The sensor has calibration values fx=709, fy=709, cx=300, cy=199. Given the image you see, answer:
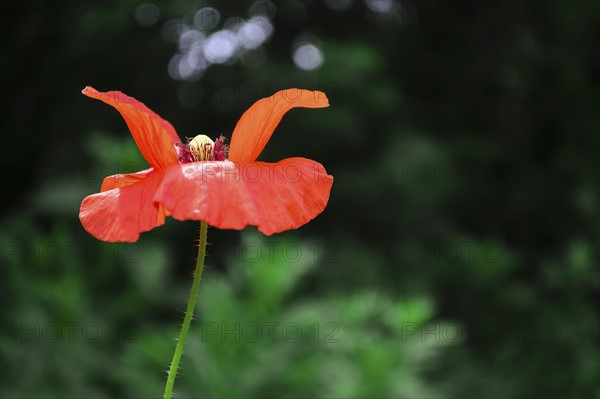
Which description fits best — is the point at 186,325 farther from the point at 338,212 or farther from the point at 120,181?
the point at 338,212

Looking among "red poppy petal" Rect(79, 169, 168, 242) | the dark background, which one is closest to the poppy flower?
"red poppy petal" Rect(79, 169, 168, 242)

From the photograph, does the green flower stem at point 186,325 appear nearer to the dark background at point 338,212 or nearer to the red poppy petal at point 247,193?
the red poppy petal at point 247,193

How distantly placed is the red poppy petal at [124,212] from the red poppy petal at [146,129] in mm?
28

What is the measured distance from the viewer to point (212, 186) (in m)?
0.76

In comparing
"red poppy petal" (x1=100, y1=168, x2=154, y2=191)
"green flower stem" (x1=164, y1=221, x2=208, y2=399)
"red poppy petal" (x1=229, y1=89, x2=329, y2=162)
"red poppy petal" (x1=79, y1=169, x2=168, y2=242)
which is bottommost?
"green flower stem" (x1=164, y1=221, x2=208, y2=399)

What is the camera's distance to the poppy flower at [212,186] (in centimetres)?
74

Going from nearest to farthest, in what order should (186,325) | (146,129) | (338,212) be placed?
(186,325) → (146,129) → (338,212)

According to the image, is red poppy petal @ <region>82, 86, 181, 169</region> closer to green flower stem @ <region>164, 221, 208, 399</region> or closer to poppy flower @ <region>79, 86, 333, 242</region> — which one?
poppy flower @ <region>79, 86, 333, 242</region>

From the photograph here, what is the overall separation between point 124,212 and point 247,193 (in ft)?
0.45

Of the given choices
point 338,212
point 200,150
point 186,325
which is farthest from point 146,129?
point 338,212

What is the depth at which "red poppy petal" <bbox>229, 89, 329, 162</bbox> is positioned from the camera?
2.82ft

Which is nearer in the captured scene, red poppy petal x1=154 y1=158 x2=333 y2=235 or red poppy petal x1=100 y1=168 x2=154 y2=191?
red poppy petal x1=154 y1=158 x2=333 y2=235

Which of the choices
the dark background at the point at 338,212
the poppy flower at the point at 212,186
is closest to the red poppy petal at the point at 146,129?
the poppy flower at the point at 212,186

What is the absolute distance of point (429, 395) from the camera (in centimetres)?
302
